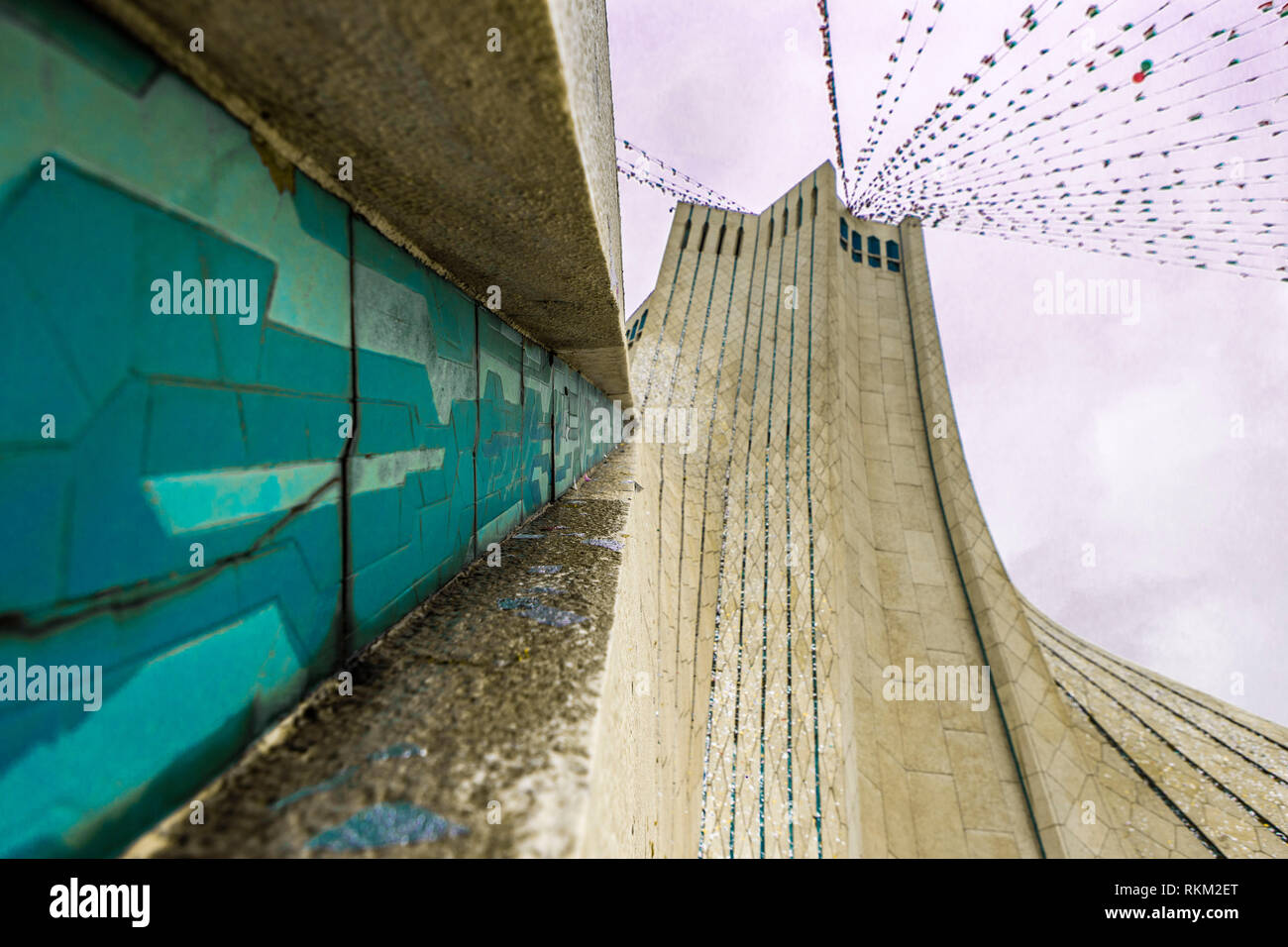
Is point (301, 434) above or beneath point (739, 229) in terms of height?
beneath

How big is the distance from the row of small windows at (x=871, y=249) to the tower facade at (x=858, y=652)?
174 cm

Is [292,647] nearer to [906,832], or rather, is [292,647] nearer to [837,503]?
[906,832]

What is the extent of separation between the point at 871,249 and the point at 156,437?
10.9 meters

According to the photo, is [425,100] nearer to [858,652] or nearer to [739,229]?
Result: [858,652]

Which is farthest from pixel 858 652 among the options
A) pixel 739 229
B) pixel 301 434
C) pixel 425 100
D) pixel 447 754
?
pixel 739 229

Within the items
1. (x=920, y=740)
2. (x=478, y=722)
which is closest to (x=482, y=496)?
(x=478, y=722)

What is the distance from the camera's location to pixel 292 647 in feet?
2.27

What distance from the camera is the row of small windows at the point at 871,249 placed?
8.82 m

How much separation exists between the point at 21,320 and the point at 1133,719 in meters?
7.88

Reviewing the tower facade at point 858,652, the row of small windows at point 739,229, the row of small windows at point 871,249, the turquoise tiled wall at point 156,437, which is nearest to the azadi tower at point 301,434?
the turquoise tiled wall at point 156,437

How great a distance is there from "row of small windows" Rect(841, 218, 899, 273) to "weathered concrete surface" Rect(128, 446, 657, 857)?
32.6 feet

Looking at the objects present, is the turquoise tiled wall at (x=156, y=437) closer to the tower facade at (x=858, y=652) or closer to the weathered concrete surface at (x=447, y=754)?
the weathered concrete surface at (x=447, y=754)

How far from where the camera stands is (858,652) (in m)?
4.63

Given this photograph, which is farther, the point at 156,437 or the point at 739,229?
the point at 739,229
